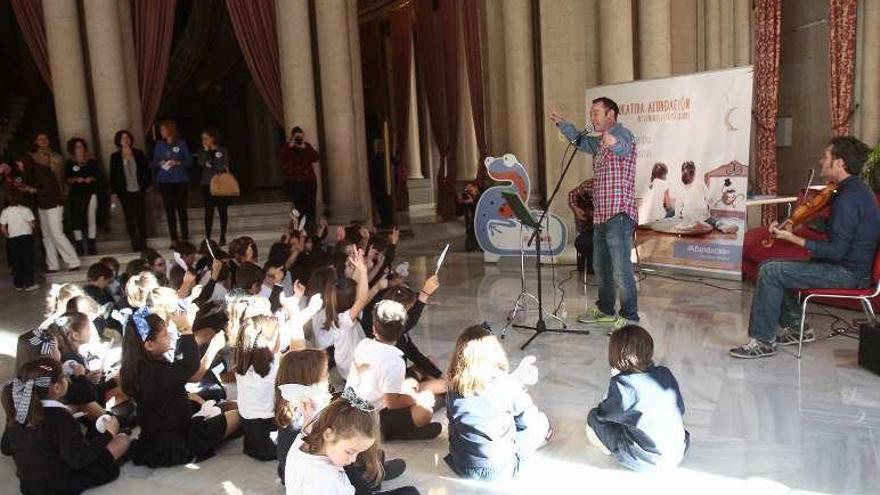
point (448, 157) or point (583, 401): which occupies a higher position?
point (448, 157)

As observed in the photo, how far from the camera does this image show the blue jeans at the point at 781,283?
459 centimetres

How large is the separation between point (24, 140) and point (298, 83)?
275 inches

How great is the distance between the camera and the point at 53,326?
399 centimetres

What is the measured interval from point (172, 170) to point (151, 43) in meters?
2.24

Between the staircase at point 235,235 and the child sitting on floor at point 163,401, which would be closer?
the child sitting on floor at point 163,401

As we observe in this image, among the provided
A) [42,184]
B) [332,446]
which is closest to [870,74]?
[332,446]

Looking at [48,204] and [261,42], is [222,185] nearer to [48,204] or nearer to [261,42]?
[48,204]

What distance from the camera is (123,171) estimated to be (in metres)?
9.10

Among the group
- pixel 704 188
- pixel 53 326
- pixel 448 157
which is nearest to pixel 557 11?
pixel 704 188

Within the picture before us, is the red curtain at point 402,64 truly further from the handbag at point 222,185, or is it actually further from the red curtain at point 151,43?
the handbag at point 222,185

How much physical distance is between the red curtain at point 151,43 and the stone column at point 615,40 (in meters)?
5.85

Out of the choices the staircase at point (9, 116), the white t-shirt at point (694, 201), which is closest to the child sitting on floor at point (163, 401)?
the white t-shirt at point (694, 201)

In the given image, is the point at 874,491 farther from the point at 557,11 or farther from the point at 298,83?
the point at 298,83

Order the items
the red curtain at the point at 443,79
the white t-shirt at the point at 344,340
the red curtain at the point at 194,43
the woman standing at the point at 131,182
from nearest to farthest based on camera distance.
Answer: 1. the white t-shirt at the point at 344,340
2. the woman standing at the point at 131,182
3. the red curtain at the point at 443,79
4. the red curtain at the point at 194,43
